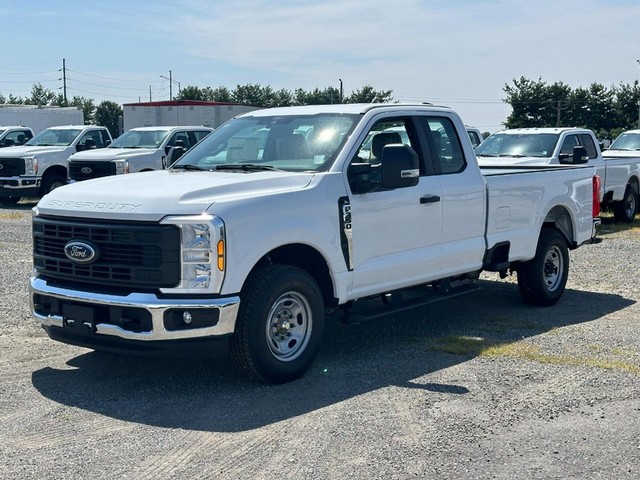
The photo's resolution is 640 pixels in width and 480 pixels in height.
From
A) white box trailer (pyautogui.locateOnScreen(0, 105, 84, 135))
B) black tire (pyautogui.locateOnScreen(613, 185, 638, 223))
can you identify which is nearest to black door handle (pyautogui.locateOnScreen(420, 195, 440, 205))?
black tire (pyautogui.locateOnScreen(613, 185, 638, 223))

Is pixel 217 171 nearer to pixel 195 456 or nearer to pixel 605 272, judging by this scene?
pixel 195 456

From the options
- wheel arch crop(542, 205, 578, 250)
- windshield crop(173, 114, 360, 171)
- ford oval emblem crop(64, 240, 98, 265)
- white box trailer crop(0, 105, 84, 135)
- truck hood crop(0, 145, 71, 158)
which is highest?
white box trailer crop(0, 105, 84, 135)

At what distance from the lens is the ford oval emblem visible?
243 inches

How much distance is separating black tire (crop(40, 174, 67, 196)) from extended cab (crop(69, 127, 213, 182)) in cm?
107

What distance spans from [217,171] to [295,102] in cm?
7402

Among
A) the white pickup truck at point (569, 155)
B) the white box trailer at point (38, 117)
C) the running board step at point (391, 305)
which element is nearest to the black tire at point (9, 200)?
the white box trailer at point (38, 117)

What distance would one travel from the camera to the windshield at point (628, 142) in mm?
21562

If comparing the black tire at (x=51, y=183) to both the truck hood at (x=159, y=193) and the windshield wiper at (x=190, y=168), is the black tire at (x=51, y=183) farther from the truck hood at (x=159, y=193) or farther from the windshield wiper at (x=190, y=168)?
the truck hood at (x=159, y=193)

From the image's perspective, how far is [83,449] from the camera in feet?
17.1

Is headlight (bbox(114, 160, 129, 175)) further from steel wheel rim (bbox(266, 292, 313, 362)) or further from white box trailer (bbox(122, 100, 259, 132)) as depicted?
steel wheel rim (bbox(266, 292, 313, 362))

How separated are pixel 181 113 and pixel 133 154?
13.2m

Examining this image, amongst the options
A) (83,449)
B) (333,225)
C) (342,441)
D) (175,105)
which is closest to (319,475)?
(342,441)

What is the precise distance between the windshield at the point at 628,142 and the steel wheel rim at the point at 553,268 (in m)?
12.8

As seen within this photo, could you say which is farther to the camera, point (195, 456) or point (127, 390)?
point (127, 390)
